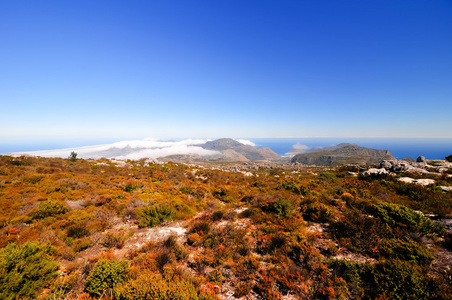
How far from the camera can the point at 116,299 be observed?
4.12 meters

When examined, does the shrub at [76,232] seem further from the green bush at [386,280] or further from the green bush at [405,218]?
the green bush at [405,218]

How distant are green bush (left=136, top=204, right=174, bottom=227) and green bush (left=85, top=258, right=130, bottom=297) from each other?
3.20 meters

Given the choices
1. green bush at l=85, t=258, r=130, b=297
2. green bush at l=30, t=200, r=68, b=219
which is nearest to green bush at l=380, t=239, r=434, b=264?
green bush at l=85, t=258, r=130, b=297

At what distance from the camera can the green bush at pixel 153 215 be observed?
8.40 m

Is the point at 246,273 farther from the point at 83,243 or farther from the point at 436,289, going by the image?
the point at 83,243

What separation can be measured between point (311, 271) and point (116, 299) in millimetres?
5994

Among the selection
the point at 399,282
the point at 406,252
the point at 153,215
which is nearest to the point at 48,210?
the point at 153,215

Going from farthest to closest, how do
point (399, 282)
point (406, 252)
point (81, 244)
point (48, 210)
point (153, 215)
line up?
point (153, 215), point (48, 210), point (81, 244), point (406, 252), point (399, 282)

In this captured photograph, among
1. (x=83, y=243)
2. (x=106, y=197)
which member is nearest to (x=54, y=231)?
(x=83, y=243)

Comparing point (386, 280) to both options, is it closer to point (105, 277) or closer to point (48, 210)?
point (105, 277)

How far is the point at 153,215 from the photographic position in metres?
8.95

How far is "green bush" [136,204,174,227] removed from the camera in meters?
8.40

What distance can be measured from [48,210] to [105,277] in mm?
7598

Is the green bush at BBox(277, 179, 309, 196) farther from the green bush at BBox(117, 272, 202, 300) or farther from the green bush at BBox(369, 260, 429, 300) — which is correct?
the green bush at BBox(117, 272, 202, 300)
